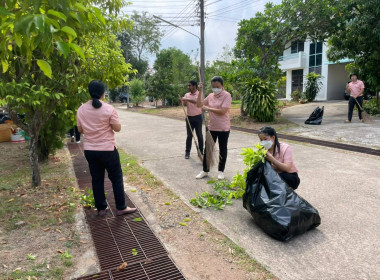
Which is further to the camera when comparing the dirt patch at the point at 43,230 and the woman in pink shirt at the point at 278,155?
the woman in pink shirt at the point at 278,155

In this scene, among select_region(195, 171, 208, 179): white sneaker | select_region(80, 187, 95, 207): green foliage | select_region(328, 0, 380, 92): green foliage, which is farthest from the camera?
select_region(328, 0, 380, 92): green foliage

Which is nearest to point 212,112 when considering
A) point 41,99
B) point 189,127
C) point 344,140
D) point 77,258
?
point 189,127

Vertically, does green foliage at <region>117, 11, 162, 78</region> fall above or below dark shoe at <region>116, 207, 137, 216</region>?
above

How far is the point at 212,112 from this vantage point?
459cm

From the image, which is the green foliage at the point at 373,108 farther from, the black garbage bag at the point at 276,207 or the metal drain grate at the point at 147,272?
the metal drain grate at the point at 147,272

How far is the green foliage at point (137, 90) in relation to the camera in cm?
2900

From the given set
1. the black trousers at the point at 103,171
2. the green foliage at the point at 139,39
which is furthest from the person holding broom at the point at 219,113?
the green foliage at the point at 139,39

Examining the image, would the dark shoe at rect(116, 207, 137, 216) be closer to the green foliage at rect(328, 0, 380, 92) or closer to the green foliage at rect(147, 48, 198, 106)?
the green foliage at rect(328, 0, 380, 92)

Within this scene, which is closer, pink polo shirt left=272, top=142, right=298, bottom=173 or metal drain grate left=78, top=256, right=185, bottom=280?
metal drain grate left=78, top=256, right=185, bottom=280

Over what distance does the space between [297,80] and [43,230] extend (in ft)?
80.1

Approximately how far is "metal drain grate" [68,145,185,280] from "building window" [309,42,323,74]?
21.2 metres

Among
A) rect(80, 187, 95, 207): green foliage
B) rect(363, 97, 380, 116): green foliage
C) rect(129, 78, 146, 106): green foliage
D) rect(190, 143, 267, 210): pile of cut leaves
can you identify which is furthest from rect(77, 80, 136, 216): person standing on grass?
rect(129, 78, 146, 106): green foliage

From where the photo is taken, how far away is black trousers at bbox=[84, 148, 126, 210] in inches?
133

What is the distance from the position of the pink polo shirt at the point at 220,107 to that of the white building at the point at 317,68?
16455mm
